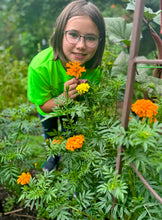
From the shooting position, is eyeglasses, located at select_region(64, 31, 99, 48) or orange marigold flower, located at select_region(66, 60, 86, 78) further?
eyeglasses, located at select_region(64, 31, 99, 48)

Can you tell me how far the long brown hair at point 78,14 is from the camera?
39.3 inches

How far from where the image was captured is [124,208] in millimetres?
896

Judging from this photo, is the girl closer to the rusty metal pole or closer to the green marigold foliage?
the rusty metal pole

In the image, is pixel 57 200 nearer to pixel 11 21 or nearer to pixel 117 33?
pixel 117 33

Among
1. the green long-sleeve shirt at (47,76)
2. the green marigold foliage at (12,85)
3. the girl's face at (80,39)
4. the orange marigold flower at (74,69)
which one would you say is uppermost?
the girl's face at (80,39)

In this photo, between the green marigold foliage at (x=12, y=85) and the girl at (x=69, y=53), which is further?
the green marigold foliage at (x=12, y=85)

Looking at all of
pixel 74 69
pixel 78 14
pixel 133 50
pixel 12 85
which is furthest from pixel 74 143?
pixel 12 85

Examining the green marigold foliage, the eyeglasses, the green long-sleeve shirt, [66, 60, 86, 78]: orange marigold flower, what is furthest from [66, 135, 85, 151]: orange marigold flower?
the green marigold foliage

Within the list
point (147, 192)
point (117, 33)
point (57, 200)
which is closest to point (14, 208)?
point (57, 200)

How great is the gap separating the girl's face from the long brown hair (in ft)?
0.08

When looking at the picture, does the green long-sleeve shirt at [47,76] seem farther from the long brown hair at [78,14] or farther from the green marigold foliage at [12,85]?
the green marigold foliage at [12,85]

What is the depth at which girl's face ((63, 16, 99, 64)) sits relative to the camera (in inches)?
39.2

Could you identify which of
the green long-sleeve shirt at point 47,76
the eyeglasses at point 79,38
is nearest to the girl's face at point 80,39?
the eyeglasses at point 79,38

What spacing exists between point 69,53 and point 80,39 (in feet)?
0.34
